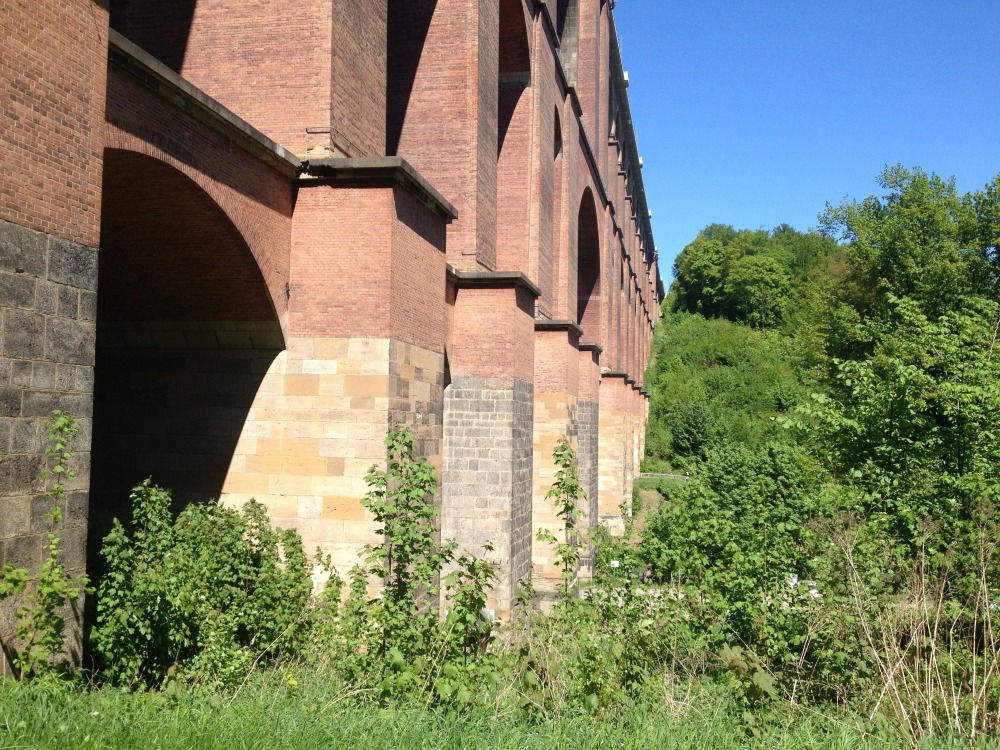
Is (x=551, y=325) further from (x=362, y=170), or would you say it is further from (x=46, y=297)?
(x=46, y=297)

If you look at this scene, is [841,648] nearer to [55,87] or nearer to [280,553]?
[280,553]

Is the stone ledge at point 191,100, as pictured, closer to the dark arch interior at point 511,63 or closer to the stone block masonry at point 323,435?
the stone block masonry at point 323,435

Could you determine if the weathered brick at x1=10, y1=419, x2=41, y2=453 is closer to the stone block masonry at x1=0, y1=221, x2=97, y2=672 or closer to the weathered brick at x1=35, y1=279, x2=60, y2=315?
the stone block masonry at x1=0, y1=221, x2=97, y2=672

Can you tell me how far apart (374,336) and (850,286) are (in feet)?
90.7

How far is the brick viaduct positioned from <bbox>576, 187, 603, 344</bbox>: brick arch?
1289cm

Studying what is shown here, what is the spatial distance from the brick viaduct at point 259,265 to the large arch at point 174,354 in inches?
1.0

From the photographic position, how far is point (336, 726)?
4578mm

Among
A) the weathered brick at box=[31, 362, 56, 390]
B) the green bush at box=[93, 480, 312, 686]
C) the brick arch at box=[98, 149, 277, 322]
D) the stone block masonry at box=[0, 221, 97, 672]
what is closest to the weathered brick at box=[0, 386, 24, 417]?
the stone block masonry at box=[0, 221, 97, 672]

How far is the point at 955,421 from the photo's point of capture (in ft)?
25.9

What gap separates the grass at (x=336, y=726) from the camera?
384 centimetres

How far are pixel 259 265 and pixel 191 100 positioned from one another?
1763 millimetres

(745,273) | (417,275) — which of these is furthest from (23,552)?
(745,273)

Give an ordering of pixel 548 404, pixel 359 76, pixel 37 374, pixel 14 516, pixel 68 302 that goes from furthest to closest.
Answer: pixel 548 404 → pixel 359 76 → pixel 68 302 → pixel 37 374 → pixel 14 516

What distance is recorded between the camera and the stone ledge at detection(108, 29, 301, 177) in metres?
6.00
